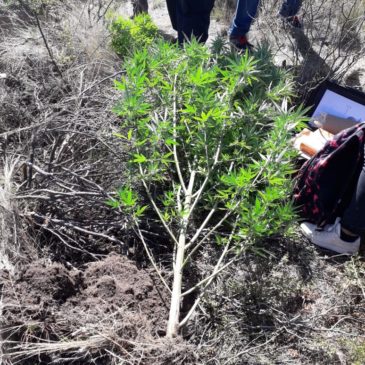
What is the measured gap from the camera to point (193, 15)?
136 inches

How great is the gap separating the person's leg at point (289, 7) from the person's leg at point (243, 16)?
36 cm

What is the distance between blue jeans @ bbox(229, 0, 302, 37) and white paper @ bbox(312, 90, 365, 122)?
936 millimetres

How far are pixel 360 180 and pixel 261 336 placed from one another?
925 mm

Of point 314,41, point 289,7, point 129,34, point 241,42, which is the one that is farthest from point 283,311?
point 289,7

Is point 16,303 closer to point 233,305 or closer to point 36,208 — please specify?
point 36,208

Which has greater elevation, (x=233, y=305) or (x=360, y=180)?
(x=360, y=180)

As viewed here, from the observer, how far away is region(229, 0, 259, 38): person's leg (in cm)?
347

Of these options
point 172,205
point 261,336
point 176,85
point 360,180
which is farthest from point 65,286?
point 360,180

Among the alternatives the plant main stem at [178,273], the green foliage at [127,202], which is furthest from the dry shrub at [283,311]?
the green foliage at [127,202]

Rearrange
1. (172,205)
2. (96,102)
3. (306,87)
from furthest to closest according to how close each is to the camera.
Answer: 1. (306,87)
2. (96,102)
3. (172,205)

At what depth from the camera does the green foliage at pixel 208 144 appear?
1942mm

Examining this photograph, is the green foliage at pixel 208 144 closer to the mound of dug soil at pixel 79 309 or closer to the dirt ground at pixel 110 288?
the dirt ground at pixel 110 288

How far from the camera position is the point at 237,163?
2166 mm

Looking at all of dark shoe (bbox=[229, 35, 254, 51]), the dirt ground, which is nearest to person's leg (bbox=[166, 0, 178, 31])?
dark shoe (bbox=[229, 35, 254, 51])
